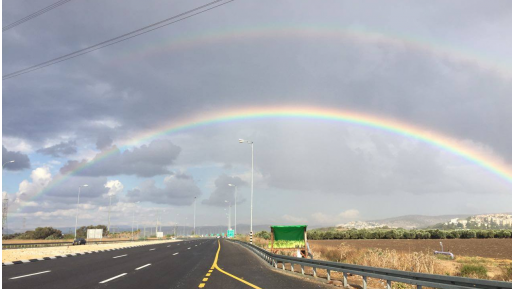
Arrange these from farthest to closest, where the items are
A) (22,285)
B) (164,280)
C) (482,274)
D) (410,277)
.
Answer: (482,274)
(164,280)
(22,285)
(410,277)

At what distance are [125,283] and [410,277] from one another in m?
9.83

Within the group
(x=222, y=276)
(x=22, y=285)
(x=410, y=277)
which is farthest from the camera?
(x=222, y=276)

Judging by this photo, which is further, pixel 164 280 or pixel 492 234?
pixel 492 234

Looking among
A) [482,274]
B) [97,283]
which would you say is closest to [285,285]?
[97,283]

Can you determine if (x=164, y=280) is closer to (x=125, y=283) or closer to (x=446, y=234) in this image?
(x=125, y=283)

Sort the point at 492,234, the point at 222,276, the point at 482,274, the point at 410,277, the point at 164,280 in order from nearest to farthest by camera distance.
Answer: the point at 410,277 < the point at 164,280 < the point at 222,276 < the point at 482,274 < the point at 492,234

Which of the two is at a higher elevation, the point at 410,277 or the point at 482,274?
the point at 410,277

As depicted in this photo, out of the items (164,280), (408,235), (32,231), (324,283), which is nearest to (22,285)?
(164,280)

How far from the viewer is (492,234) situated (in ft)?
235

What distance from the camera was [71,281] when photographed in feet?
46.5

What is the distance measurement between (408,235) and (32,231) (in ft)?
358

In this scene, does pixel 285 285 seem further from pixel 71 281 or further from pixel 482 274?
pixel 482 274

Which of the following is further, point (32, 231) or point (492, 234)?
point (32, 231)

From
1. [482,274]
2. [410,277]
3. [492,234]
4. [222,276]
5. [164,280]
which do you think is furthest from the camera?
[492,234]
